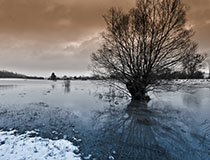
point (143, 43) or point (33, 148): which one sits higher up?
point (143, 43)

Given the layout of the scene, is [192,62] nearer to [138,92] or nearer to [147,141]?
[138,92]

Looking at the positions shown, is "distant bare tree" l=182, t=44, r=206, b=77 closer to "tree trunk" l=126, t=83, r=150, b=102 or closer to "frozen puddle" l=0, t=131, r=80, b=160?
"tree trunk" l=126, t=83, r=150, b=102

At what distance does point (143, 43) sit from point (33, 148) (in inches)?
407

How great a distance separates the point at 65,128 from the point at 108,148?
2.30 metres

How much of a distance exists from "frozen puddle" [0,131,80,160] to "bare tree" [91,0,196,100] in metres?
8.03

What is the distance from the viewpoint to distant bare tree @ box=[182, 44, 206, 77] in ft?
27.8

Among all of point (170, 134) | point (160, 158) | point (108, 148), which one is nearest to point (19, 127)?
point (108, 148)

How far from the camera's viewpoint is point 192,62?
864cm

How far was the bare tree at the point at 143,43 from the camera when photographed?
8.84 m

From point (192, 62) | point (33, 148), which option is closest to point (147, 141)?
point (33, 148)

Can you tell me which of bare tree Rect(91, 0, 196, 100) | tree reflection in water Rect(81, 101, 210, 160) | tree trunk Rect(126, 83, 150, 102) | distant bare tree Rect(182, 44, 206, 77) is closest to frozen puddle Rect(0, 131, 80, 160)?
tree reflection in water Rect(81, 101, 210, 160)

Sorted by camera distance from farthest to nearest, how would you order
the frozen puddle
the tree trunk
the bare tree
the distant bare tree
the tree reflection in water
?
the tree trunk < the bare tree < the distant bare tree < the tree reflection in water < the frozen puddle

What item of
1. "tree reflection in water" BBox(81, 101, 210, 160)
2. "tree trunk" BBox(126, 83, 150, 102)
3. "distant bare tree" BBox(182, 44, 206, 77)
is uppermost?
"distant bare tree" BBox(182, 44, 206, 77)

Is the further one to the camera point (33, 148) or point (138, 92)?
point (138, 92)
